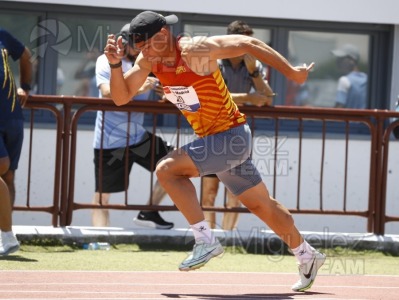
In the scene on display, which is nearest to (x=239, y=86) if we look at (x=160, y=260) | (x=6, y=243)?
(x=160, y=260)

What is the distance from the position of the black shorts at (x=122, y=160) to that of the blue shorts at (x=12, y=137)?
4.15 ft

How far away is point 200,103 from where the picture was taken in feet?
24.0

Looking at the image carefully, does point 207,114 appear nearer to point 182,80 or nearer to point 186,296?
point 182,80

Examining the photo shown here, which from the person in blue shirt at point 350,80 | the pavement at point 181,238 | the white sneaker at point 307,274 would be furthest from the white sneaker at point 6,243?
the person in blue shirt at point 350,80

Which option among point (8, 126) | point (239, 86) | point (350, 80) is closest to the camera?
point (8, 126)

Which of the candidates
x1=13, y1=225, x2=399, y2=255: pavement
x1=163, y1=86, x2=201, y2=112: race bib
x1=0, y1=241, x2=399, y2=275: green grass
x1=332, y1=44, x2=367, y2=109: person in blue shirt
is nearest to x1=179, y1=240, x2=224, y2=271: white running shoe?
x1=163, y1=86, x2=201, y2=112: race bib

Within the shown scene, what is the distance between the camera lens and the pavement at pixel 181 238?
33.3 feet

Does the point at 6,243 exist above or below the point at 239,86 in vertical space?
below

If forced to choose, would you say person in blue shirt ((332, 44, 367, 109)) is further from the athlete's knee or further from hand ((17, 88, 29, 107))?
the athlete's knee

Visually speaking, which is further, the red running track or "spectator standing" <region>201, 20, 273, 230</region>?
"spectator standing" <region>201, 20, 273, 230</region>

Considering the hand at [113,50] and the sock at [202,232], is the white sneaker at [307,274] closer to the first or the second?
the sock at [202,232]

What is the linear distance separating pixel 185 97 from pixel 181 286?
4.74ft

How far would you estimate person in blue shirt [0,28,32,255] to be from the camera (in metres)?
8.88

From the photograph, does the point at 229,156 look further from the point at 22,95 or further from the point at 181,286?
the point at 22,95
